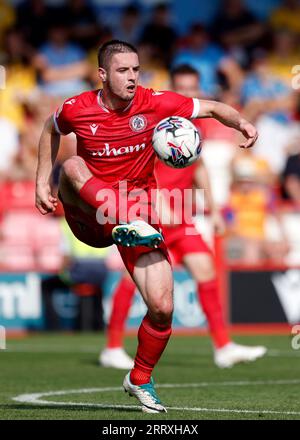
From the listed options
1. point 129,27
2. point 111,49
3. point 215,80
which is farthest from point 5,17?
point 111,49

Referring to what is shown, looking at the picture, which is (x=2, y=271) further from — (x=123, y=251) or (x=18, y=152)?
(x=123, y=251)

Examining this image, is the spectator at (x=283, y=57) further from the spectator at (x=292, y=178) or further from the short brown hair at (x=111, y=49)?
the short brown hair at (x=111, y=49)

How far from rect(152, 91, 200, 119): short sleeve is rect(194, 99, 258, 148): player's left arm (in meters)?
0.03

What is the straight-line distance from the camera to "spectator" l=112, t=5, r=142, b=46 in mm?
18609

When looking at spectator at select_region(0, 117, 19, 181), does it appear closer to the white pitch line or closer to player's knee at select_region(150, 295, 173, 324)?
the white pitch line

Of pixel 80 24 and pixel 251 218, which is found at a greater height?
pixel 80 24

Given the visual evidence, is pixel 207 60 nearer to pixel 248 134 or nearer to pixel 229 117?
pixel 229 117

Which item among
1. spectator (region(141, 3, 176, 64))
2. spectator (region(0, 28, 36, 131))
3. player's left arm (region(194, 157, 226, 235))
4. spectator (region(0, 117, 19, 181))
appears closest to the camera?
player's left arm (region(194, 157, 226, 235))

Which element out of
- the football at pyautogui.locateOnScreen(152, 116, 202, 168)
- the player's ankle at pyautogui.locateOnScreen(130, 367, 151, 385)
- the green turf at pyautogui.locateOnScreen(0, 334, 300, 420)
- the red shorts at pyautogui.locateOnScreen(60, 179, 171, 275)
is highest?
the football at pyautogui.locateOnScreen(152, 116, 202, 168)

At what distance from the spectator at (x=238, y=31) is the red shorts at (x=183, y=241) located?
28.9 ft

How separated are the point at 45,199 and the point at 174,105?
3.48 ft

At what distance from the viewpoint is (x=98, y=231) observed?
7.25 meters

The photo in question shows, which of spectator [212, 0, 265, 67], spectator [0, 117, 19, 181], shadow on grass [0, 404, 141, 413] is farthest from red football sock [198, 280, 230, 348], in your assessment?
spectator [212, 0, 265, 67]

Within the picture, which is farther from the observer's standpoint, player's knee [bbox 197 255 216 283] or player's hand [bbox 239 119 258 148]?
player's knee [bbox 197 255 216 283]
